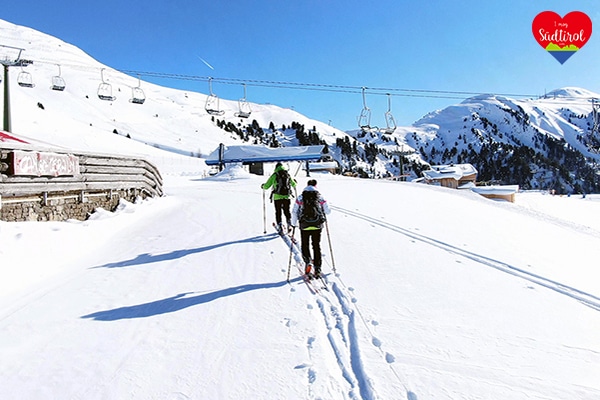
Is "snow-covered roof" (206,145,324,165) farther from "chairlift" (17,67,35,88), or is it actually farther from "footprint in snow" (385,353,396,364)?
"footprint in snow" (385,353,396,364)

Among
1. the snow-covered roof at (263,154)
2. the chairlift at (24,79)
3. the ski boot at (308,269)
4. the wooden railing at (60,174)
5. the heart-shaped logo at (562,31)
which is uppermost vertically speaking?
the chairlift at (24,79)

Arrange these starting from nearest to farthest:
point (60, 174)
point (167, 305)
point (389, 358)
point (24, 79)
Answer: point (389, 358) → point (167, 305) → point (60, 174) → point (24, 79)

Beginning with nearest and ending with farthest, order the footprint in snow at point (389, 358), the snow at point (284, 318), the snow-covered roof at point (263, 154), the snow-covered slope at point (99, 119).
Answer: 1. the snow at point (284, 318)
2. the footprint in snow at point (389, 358)
3. the snow-covered roof at point (263, 154)
4. the snow-covered slope at point (99, 119)

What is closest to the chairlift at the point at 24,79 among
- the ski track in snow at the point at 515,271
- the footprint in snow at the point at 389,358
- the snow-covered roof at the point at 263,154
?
the snow-covered roof at the point at 263,154

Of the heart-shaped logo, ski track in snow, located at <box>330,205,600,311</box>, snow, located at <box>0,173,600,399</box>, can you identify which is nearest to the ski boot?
snow, located at <box>0,173,600,399</box>

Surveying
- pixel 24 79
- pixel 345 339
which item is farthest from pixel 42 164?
pixel 24 79

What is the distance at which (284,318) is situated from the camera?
4.49 meters

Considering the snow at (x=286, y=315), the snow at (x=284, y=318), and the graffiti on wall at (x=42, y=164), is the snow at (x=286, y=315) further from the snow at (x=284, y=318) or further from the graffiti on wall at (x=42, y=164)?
the graffiti on wall at (x=42, y=164)

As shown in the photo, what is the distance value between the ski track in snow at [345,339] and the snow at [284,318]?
2 cm

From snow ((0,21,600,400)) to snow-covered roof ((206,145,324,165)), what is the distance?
3221cm

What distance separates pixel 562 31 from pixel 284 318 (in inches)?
612

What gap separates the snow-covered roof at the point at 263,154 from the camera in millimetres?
42438

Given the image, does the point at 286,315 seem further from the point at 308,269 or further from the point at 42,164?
the point at 42,164

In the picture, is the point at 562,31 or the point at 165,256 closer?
the point at 165,256
